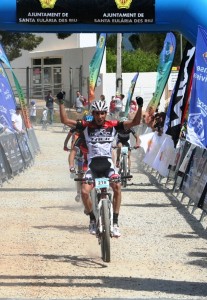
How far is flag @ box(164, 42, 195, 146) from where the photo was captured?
14156 millimetres

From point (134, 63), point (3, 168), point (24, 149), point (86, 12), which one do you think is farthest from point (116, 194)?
point (134, 63)

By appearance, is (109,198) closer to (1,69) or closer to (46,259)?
(46,259)

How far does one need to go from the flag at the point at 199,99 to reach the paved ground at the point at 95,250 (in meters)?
1.42

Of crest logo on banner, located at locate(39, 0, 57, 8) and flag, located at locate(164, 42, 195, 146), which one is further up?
crest logo on banner, located at locate(39, 0, 57, 8)

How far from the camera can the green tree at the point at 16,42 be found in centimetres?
4591

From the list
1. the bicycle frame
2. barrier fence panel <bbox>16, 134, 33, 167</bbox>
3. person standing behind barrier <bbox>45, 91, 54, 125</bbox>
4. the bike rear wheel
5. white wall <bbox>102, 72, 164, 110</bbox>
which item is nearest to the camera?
the bike rear wheel

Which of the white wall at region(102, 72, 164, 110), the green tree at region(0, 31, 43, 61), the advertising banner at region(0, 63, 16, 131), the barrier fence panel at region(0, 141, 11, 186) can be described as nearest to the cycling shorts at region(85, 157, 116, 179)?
the barrier fence panel at region(0, 141, 11, 186)

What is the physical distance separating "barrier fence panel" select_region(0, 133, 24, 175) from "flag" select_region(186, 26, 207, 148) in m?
7.16

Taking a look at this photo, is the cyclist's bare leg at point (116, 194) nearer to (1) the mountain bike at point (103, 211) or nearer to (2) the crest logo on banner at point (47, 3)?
(1) the mountain bike at point (103, 211)

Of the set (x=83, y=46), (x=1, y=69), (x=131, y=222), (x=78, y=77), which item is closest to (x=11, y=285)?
(x=131, y=222)

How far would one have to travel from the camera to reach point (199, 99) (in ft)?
34.8

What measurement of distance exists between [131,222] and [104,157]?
9.81 ft

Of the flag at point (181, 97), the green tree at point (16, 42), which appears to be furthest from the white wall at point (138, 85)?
the flag at point (181, 97)

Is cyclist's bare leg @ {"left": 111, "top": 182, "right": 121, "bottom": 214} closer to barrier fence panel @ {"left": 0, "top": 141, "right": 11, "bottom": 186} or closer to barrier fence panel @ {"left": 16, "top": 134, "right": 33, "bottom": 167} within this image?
barrier fence panel @ {"left": 0, "top": 141, "right": 11, "bottom": 186}
